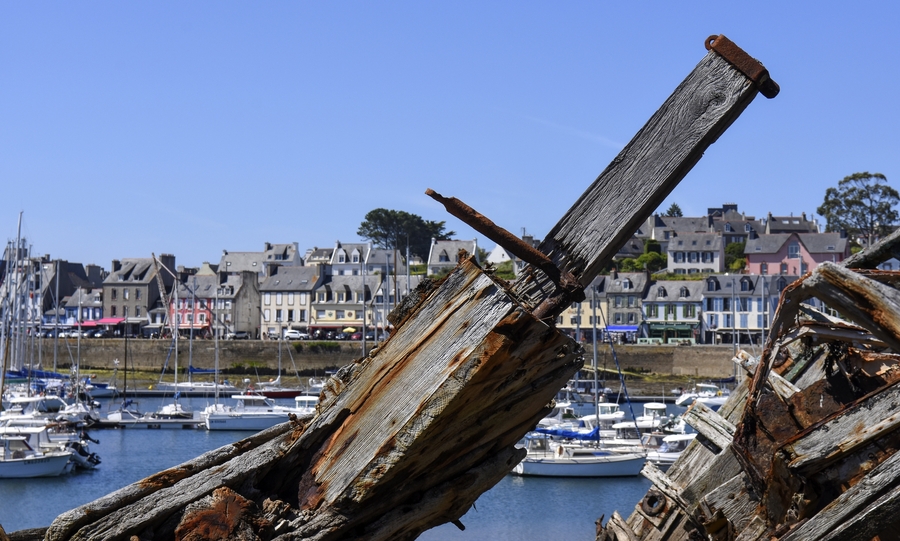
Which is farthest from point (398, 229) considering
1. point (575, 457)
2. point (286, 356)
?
point (575, 457)

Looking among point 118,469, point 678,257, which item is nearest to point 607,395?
point 118,469

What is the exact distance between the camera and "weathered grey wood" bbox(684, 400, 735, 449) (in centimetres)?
778

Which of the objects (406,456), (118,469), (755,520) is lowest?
(118,469)

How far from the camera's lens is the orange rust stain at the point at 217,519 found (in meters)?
3.75

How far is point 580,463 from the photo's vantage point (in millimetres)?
47719

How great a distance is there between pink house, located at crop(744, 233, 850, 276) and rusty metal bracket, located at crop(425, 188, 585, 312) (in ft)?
360

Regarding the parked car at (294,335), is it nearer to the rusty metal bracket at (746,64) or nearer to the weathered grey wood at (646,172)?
the weathered grey wood at (646,172)

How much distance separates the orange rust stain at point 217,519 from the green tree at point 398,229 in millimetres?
142276

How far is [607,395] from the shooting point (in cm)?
7756

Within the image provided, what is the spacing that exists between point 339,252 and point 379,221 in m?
25.5

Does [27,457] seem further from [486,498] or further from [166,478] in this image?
[166,478]

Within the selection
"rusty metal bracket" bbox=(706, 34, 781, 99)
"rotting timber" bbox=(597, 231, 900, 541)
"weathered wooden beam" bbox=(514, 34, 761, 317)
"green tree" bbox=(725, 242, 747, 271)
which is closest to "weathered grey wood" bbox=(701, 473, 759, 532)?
"rotting timber" bbox=(597, 231, 900, 541)

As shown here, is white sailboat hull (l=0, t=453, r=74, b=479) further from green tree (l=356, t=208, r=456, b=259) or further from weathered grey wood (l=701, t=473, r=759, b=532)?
green tree (l=356, t=208, r=456, b=259)

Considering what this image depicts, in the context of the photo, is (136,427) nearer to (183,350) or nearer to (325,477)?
(183,350)
